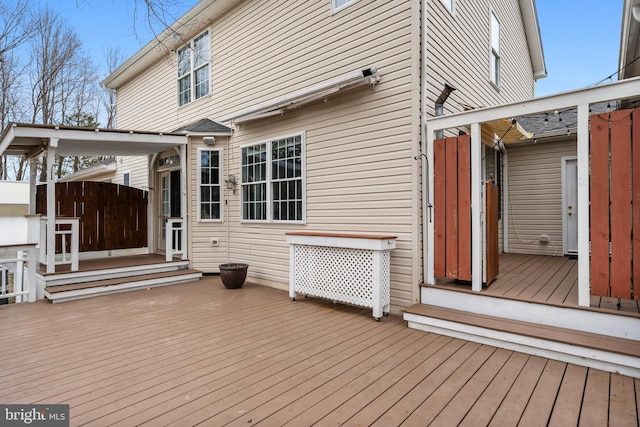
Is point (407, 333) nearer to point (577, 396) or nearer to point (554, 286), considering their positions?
point (577, 396)

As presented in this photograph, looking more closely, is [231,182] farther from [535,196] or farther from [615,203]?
[535,196]

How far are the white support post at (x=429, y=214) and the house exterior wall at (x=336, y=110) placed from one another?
9cm

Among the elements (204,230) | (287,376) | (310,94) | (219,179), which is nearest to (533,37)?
(310,94)

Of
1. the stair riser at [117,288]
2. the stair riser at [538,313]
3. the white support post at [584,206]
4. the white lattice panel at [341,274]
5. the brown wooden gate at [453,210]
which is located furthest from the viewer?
the stair riser at [117,288]

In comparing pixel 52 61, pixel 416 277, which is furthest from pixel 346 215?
pixel 52 61

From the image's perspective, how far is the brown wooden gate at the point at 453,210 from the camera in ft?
13.4

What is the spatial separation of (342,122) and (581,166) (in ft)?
9.83

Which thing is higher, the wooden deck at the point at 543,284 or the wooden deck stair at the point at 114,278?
the wooden deck at the point at 543,284

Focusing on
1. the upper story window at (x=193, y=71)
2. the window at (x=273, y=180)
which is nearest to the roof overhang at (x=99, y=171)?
the upper story window at (x=193, y=71)

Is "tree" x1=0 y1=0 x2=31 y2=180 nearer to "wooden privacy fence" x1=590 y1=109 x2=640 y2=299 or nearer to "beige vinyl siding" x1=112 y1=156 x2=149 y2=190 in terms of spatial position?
"beige vinyl siding" x1=112 y1=156 x2=149 y2=190

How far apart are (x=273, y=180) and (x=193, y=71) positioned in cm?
434

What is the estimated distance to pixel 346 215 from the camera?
5094 millimetres

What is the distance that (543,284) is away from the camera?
4.38 metres

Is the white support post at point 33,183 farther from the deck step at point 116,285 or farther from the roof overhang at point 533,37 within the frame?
the roof overhang at point 533,37
